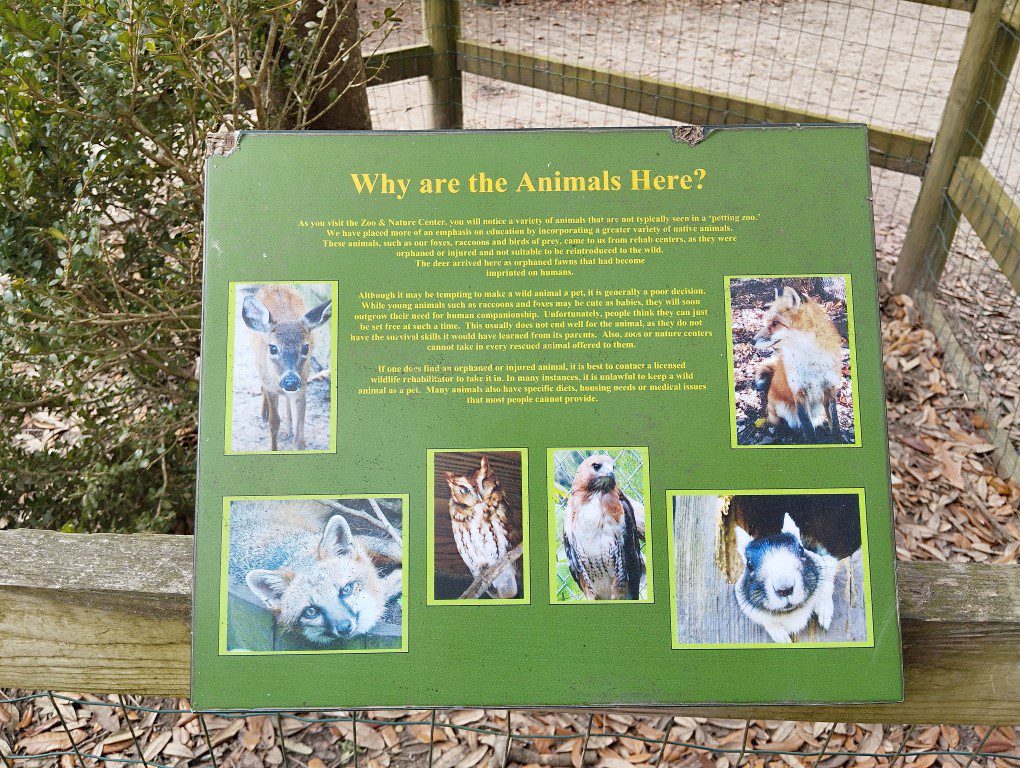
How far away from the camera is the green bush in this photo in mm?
2000

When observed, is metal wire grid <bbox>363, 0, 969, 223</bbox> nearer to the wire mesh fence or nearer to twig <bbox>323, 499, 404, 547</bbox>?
the wire mesh fence

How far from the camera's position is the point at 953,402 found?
3.86 metres

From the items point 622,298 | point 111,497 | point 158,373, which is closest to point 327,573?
point 622,298

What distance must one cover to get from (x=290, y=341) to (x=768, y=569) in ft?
2.63

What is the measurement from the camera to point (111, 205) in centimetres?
241

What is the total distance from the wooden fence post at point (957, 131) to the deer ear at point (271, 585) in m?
3.70

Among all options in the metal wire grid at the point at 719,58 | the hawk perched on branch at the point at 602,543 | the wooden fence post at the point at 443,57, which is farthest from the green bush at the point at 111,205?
the metal wire grid at the point at 719,58

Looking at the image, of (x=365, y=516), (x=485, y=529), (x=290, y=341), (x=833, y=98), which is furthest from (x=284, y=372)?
(x=833, y=98)

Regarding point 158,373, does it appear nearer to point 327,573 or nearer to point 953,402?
point 327,573

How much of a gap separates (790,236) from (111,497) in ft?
6.86

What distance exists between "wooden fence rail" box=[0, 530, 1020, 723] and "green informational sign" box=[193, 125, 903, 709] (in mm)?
110

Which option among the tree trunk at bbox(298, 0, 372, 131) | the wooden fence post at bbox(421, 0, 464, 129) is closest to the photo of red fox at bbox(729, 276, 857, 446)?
the tree trunk at bbox(298, 0, 372, 131)

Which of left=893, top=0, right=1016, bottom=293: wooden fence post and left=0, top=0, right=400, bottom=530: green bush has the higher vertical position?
left=893, top=0, right=1016, bottom=293: wooden fence post

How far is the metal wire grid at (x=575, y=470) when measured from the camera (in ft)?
4.23
